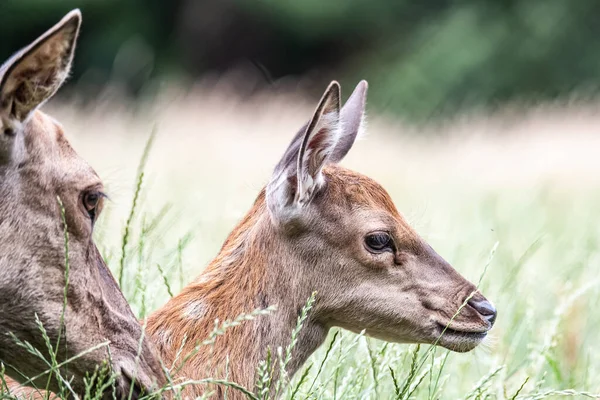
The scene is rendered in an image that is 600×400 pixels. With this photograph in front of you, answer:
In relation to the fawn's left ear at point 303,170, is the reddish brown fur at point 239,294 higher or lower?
lower

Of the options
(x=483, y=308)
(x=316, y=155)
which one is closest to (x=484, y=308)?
(x=483, y=308)

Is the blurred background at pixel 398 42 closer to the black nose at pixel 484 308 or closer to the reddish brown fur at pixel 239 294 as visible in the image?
the reddish brown fur at pixel 239 294

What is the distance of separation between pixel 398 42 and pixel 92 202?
70.5ft

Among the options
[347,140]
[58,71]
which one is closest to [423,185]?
[347,140]

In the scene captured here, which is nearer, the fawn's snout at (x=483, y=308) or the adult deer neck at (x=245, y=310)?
the adult deer neck at (x=245, y=310)

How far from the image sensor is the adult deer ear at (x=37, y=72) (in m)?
3.17

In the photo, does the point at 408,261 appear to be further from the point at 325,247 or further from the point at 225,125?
the point at 225,125

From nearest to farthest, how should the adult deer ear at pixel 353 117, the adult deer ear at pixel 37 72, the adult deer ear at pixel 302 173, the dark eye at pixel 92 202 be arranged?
the adult deer ear at pixel 37 72 < the dark eye at pixel 92 202 < the adult deer ear at pixel 302 173 < the adult deer ear at pixel 353 117

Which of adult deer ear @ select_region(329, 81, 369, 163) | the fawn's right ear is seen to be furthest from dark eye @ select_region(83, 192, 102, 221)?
adult deer ear @ select_region(329, 81, 369, 163)

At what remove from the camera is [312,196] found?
4152 millimetres

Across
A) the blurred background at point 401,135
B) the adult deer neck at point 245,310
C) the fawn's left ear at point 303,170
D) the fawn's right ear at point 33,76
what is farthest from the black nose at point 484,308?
the fawn's right ear at point 33,76

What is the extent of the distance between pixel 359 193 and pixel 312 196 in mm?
191

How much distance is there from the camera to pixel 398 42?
2459cm

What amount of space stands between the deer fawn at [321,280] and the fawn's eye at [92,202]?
625 mm
